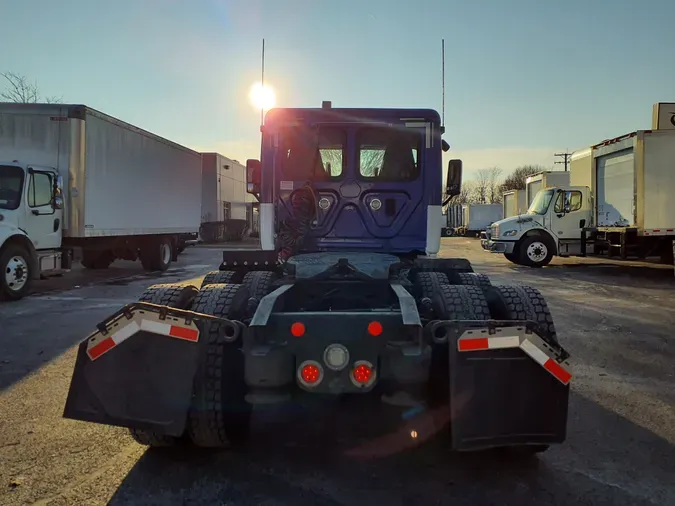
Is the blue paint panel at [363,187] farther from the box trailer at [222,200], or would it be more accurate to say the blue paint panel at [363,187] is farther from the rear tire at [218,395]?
the box trailer at [222,200]

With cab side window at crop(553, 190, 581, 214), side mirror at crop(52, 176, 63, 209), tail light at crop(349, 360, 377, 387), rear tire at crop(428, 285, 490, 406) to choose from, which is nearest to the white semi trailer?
cab side window at crop(553, 190, 581, 214)

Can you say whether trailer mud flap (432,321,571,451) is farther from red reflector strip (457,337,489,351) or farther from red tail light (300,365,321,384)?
red tail light (300,365,321,384)

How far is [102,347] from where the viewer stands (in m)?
3.10

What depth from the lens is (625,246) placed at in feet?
53.4

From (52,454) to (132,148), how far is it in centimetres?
1331

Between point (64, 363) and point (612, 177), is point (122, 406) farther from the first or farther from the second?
point (612, 177)

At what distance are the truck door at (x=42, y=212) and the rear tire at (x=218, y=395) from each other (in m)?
9.72

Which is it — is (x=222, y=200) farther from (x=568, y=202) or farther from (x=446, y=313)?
(x=446, y=313)

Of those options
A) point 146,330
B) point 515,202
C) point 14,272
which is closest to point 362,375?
point 146,330

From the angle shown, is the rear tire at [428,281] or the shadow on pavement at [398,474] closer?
the shadow on pavement at [398,474]

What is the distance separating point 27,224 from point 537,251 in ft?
50.1

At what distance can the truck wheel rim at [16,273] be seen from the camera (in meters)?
10.4

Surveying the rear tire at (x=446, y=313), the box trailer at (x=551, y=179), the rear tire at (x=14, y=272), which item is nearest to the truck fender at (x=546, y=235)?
the box trailer at (x=551, y=179)

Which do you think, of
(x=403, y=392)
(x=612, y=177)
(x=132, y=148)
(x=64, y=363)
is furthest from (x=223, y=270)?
(x=612, y=177)
